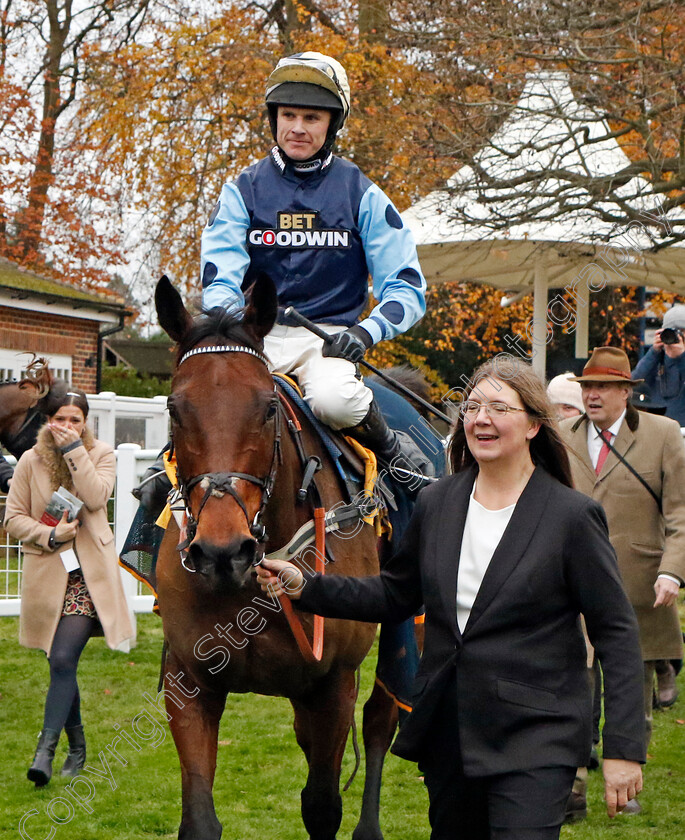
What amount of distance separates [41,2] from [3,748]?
20.7 metres

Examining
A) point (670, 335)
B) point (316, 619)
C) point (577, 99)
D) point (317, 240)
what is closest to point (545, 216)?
point (577, 99)

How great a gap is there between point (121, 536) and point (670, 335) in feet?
14.9

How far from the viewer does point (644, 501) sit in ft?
18.2

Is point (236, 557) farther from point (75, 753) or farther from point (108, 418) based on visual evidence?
point (108, 418)

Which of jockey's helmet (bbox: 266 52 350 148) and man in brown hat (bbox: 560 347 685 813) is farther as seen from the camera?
man in brown hat (bbox: 560 347 685 813)

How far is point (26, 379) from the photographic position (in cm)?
881

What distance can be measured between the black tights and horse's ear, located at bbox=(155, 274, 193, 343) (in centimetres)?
282

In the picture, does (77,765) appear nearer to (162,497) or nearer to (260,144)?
(162,497)

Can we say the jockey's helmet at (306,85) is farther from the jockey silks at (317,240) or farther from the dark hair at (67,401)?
the dark hair at (67,401)

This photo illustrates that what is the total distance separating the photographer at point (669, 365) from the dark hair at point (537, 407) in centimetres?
517

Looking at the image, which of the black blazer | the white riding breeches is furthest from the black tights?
the black blazer

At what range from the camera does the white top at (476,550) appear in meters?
2.96

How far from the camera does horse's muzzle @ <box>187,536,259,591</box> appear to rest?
2.98 metres

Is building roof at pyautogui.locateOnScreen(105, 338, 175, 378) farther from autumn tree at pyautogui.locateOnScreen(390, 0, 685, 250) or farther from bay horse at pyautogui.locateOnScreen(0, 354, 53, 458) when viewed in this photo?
bay horse at pyautogui.locateOnScreen(0, 354, 53, 458)
